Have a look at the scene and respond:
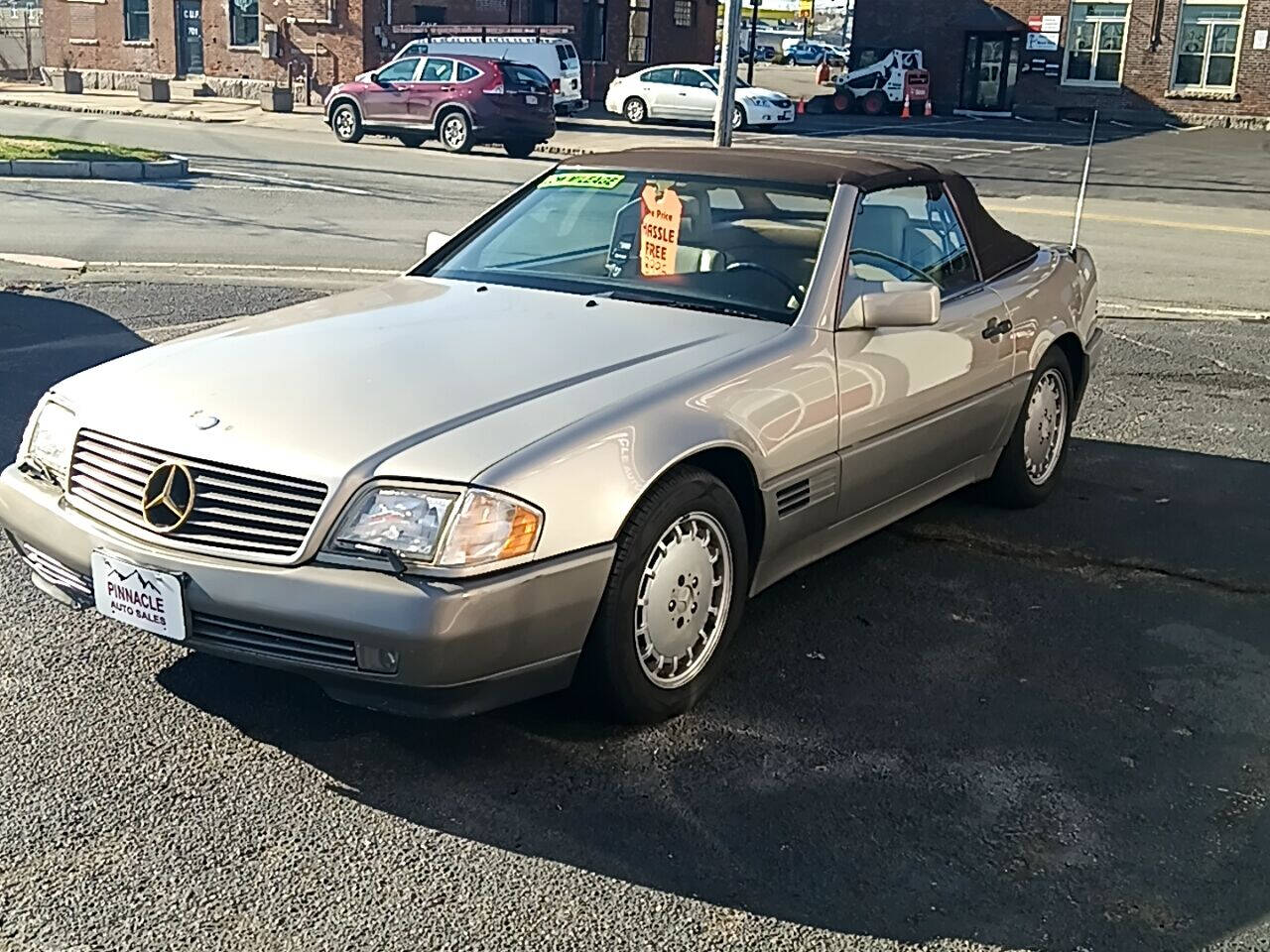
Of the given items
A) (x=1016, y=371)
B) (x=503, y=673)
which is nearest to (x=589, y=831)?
(x=503, y=673)

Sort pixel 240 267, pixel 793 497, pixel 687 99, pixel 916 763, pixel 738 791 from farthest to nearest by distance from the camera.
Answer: pixel 687 99, pixel 240 267, pixel 793 497, pixel 916 763, pixel 738 791

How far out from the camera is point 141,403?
3900mm

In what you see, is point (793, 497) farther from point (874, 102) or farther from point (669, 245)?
point (874, 102)

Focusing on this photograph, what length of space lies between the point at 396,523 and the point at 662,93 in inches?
1296

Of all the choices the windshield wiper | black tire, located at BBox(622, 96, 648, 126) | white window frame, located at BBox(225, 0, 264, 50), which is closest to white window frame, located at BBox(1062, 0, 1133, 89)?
black tire, located at BBox(622, 96, 648, 126)

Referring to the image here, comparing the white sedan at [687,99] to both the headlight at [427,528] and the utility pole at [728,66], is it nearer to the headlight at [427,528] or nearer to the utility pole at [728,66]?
the utility pole at [728,66]

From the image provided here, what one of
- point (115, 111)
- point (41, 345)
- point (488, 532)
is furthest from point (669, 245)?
point (115, 111)

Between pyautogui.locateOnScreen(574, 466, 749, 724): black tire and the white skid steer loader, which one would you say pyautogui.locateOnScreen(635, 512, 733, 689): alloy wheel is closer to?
pyautogui.locateOnScreen(574, 466, 749, 724): black tire

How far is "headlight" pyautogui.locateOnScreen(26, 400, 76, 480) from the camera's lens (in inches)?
156

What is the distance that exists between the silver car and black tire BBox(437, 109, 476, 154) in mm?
19913

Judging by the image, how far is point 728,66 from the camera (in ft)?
59.0

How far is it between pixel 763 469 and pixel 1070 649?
1291mm

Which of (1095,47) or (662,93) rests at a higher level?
(1095,47)

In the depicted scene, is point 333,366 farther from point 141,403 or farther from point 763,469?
point 763,469
